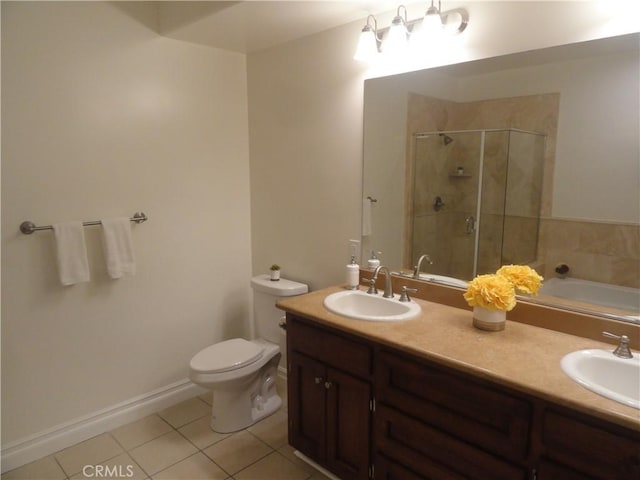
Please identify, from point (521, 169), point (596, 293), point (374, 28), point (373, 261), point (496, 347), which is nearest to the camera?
point (496, 347)

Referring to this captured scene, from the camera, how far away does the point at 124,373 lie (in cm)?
248

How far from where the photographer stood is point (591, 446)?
115 centimetres

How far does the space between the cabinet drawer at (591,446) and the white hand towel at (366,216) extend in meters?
1.30

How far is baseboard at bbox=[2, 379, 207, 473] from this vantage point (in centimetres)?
211

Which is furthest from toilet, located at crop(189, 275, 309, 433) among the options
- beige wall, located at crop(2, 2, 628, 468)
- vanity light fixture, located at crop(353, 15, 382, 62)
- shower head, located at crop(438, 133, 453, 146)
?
vanity light fixture, located at crop(353, 15, 382, 62)

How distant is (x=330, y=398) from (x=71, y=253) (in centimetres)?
148

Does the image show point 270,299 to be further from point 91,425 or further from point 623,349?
point 623,349

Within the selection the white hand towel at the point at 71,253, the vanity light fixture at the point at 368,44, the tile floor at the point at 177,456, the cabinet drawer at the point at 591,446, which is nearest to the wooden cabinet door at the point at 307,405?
the tile floor at the point at 177,456

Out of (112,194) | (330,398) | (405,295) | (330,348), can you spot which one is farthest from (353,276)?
(112,194)

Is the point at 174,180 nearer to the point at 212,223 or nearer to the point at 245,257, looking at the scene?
the point at 212,223

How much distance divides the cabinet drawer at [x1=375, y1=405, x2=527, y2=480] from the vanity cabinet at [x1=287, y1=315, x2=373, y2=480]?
0.30 ft

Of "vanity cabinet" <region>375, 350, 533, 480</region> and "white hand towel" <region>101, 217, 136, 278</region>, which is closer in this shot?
"vanity cabinet" <region>375, 350, 533, 480</region>

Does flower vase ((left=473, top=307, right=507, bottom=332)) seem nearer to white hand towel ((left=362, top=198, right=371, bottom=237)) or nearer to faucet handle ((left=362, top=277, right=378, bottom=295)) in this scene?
faucet handle ((left=362, top=277, right=378, bottom=295))

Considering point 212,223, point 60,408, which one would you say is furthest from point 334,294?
point 60,408
